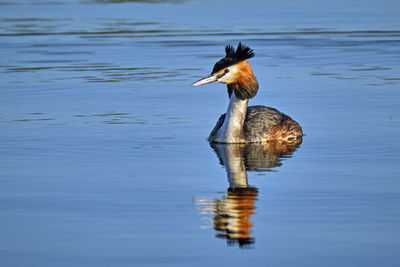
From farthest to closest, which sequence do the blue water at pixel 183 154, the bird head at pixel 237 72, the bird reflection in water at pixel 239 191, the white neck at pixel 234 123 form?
the white neck at pixel 234 123
the bird head at pixel 237 72
the bird reflection in water at pixel 239 191
the blue water at pixel 183 154

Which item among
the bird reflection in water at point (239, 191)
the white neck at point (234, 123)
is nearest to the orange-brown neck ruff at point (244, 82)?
the white neck at point (234, 123)

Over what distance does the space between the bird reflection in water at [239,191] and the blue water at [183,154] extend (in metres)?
0.04

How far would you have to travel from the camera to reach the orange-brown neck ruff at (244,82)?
1366 centimetres

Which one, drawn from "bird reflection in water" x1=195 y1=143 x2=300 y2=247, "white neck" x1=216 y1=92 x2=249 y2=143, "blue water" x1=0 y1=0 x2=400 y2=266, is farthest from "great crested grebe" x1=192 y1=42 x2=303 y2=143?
"blue water" x1=0 y1=0 x2=400 y2=266

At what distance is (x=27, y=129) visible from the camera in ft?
46.7

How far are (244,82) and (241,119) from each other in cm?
58

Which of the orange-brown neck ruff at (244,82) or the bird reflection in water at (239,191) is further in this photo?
the orange-brown neck ruff at (244,82)

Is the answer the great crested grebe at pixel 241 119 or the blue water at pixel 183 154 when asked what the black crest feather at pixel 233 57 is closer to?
the great crested grebe at pixel 241 119

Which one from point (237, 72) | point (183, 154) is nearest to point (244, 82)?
point (237, 72)

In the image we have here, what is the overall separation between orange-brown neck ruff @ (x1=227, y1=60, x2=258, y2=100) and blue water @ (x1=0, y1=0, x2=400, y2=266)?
3.20ft

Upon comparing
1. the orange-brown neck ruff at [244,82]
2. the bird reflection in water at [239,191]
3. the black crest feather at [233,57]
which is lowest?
the bird reflection in water at [239,191]

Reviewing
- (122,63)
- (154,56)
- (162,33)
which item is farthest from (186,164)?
(162,33)

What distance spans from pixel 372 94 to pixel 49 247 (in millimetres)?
10857

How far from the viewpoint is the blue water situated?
7980mm
